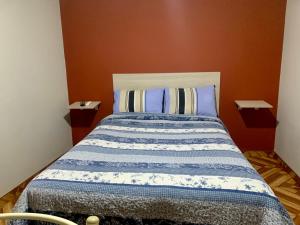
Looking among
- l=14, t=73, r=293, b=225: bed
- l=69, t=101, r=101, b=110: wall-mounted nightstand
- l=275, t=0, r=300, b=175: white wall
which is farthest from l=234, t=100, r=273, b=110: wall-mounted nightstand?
l=69, t=101, r=101, b=110: wall-mounted nightstand

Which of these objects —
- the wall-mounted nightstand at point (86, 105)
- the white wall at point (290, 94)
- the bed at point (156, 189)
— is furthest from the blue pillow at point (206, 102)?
the wall-mounted nightstand at point (86, 105)

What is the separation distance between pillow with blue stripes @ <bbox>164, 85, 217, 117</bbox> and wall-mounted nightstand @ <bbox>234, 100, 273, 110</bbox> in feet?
1.09

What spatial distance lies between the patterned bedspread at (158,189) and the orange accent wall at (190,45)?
1.51 metres

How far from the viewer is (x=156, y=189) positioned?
1.46 metres

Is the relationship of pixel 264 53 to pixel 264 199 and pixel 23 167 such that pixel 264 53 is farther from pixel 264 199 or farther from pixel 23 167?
pixel 23 167

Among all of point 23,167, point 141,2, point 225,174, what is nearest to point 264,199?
point 225,174

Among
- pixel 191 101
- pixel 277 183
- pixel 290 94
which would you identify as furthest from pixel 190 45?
pixel 277 183

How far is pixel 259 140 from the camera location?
3330 mm

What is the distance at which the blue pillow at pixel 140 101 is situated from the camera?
2.89 meters

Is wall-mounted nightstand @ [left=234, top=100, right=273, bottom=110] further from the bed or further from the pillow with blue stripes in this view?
the bed

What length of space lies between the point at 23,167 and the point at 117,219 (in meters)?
1.58

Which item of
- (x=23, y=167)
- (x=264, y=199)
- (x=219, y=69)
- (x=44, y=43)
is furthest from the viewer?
(x=219, y=69)

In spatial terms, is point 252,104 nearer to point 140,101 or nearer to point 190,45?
point 190,45

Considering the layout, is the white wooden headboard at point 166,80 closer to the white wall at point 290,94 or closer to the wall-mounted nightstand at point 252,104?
the wall-mounted nightstand at point 252,104
